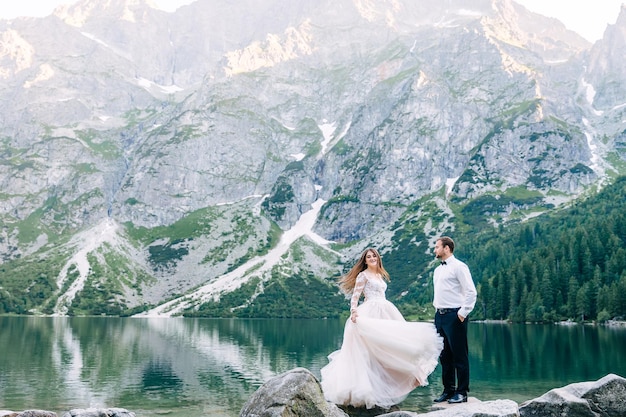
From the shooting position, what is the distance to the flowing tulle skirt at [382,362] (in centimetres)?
1888

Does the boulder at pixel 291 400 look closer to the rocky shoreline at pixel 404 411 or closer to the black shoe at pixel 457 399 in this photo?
the rocky shoreline at pixel 404 411

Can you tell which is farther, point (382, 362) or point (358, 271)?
point (358, 271)

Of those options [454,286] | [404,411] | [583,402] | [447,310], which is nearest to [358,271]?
[447,310]

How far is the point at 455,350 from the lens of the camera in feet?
61.2

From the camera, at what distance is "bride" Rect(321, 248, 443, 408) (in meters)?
18.9

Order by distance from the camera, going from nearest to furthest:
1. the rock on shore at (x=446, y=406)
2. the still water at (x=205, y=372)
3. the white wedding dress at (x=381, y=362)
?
the rock on shore at (x=446, y=406) < the white wedding dress at (x=381, y=362) < the still water at (x=205, y=372)

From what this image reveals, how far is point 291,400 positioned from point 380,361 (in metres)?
4.84

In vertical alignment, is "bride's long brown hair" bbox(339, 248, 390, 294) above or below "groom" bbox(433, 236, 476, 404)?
above

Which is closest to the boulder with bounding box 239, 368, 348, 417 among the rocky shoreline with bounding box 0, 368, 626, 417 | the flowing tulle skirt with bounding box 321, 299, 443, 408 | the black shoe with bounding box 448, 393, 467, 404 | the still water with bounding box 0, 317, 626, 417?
the rocky shoreline with bounding box 0, 368, 626, 417

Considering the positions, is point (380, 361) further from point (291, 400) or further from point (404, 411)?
point (291, 400)

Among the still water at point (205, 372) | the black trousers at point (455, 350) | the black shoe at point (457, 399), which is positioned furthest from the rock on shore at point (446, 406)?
the still water at point (205, 372)

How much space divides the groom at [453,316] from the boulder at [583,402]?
217cm

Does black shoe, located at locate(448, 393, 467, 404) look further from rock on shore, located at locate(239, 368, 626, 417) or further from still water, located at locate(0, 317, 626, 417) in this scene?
still water, located at locate(0, 317, 626, 417)

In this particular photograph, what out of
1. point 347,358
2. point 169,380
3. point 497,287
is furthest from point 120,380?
point 497,287
